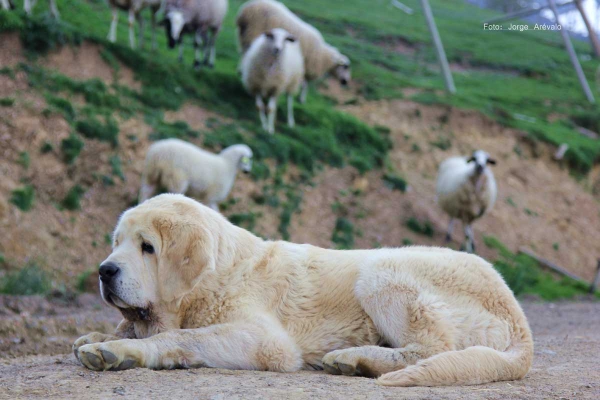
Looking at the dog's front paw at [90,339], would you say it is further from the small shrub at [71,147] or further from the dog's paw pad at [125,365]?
the small shrub at [71,147]

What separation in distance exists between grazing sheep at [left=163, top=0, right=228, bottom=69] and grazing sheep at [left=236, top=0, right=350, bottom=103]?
0.77 metres

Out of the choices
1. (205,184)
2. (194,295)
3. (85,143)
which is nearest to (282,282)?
(194,295)

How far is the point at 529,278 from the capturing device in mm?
14938

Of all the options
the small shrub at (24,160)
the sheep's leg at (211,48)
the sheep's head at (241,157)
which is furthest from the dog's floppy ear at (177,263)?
the sheep's leg at (211,48)

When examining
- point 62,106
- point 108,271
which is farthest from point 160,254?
point 62,106

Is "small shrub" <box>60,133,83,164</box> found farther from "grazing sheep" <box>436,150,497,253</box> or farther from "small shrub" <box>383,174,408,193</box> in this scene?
"grazing sheep" <box>436,150,497,253</box>

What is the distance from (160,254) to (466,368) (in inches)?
80.8

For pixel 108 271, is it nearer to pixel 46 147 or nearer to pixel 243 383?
pixel 243 383

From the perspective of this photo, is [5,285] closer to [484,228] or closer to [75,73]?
[75,73]

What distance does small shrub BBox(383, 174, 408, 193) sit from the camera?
17.1 metres

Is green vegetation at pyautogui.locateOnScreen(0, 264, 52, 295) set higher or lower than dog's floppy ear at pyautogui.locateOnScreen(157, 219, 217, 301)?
lower

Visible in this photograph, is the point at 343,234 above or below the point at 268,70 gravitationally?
below

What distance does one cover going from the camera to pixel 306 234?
13.8m

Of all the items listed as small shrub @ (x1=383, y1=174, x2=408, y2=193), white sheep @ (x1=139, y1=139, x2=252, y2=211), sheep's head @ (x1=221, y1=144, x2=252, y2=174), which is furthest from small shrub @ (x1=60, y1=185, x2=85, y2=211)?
small shrub @ (x1=383, y1=174, x2=408, y2=193)
